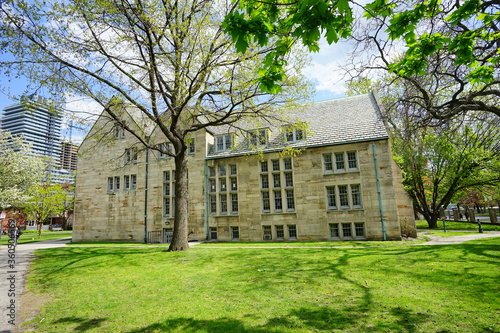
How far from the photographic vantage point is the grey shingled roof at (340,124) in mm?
18125

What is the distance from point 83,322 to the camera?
5246 mm

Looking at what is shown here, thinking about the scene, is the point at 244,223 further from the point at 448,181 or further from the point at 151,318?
the point at 448,181

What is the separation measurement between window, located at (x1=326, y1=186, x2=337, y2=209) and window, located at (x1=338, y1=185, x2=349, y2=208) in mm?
416

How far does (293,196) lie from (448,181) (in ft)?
76.5

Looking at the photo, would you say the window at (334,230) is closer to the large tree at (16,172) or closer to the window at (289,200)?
the window at (289,200)

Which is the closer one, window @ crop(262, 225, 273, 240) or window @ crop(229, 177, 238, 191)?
window @ crop(262, 225, 273, 240)

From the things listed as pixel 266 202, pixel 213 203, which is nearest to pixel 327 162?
pixel 266 202

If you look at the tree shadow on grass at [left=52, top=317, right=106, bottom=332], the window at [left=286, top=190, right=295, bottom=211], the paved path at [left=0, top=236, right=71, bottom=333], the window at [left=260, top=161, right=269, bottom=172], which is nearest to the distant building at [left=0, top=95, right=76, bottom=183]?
the paved path at [left=0, top=236, right=71, bottom=333]

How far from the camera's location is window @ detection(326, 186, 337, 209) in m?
18.5

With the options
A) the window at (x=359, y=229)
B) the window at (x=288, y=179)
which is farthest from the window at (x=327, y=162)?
the window at (x=359, y=229)

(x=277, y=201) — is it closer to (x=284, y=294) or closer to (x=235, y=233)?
(x=235, y=233)

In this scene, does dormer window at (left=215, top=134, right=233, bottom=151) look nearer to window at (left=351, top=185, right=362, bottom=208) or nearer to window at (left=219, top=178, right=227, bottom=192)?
window at (left=219, top=178, right=227, bottom=192)

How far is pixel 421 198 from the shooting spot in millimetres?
30828

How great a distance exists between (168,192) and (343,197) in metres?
14.6
